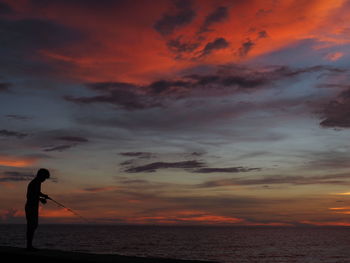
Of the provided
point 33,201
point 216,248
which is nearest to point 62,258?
point 33,201

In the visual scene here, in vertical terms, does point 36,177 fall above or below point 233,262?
above

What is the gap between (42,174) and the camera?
32.8 ft

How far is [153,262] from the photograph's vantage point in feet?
27.1

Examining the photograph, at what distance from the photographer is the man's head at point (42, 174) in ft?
32.7

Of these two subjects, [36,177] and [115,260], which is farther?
[36,177]

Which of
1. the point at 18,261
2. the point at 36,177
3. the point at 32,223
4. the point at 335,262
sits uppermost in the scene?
the point at 36,177

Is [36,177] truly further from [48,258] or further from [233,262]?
[233,262]

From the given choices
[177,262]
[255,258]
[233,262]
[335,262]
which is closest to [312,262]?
[335,262]

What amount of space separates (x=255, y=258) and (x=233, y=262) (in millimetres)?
7074

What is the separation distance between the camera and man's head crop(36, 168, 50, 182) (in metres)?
9.96

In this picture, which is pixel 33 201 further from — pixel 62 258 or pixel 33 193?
pixel 62 258

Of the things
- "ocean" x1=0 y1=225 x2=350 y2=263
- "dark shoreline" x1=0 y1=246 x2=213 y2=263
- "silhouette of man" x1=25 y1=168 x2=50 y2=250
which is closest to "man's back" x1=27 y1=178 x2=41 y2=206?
"silhouette of man" x1=25 y1=168 x2=50 y2=250

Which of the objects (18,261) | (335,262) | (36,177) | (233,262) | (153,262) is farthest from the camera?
(335,262)

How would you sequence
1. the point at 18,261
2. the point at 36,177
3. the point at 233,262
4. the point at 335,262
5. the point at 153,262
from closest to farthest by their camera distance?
the point at 153,262, the point at 18,261, the point at 36,177, the point at 233,262, the point at 335,262
